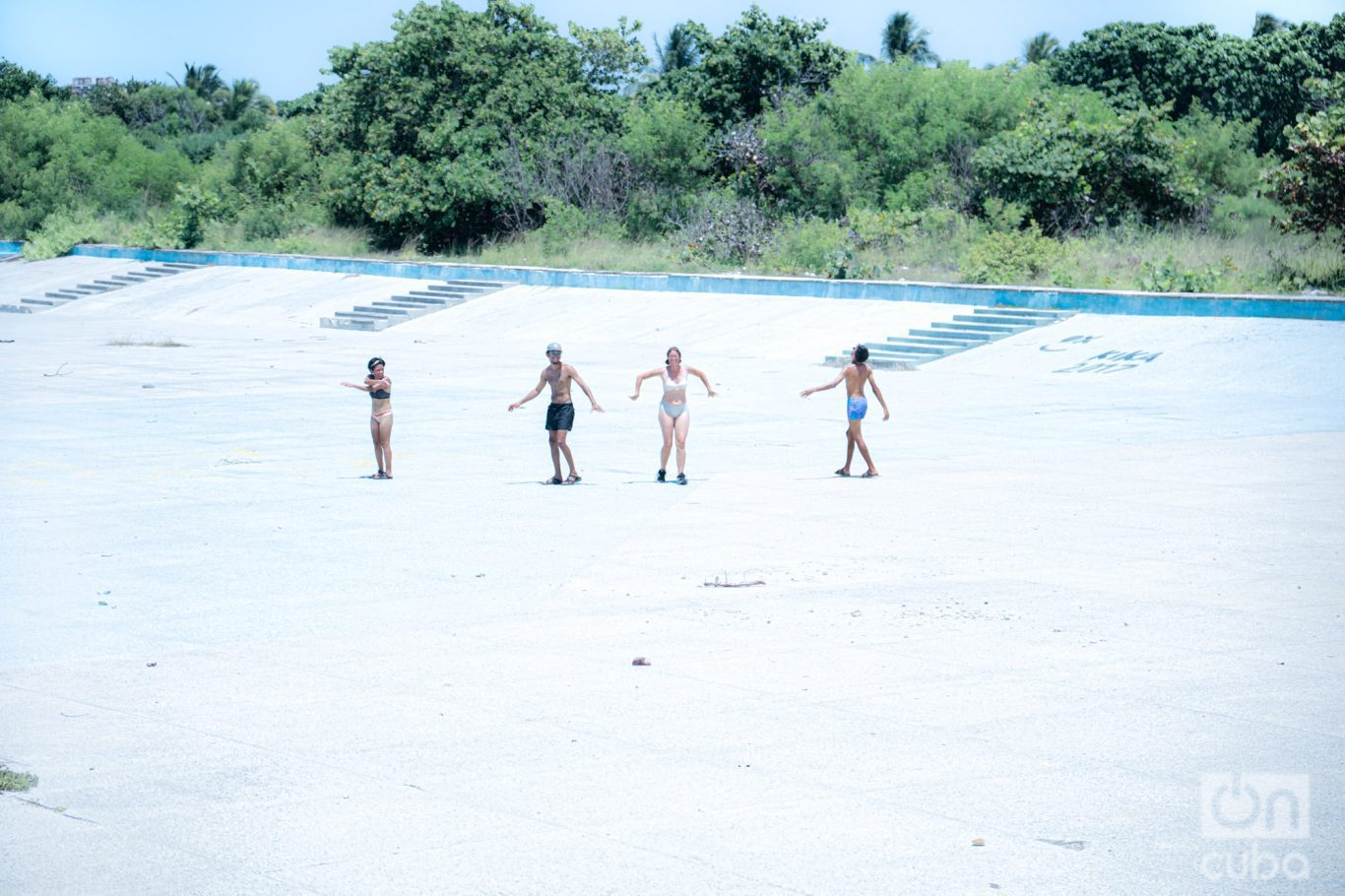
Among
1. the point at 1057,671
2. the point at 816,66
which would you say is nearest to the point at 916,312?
the point at 816,66

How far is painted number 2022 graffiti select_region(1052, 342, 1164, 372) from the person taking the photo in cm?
2678

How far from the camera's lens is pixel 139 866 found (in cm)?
530

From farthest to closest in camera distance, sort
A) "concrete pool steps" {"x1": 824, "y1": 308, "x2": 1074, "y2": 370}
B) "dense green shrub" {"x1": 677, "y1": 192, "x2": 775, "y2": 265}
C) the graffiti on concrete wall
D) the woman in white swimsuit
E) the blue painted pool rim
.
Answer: "dense green shrub" {"x1": 677, "y1": 192, "x2": 775, "y2": 265} < "concrete pool steps" {"x1": 824, "y1": 308, "x2": 1074, "y2": 370} < the blue painted pool rim < the graffiti on concrete wall < the woman in white swimsuit

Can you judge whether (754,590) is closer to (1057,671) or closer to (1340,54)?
(1057,671)

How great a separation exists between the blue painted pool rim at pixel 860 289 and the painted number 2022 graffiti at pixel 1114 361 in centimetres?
260

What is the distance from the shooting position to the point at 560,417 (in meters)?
14.9

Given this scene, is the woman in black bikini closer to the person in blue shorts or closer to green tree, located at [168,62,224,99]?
the person in blue shorts

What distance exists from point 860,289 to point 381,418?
70.3 feet

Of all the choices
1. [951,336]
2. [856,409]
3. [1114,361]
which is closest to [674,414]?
[856,409]

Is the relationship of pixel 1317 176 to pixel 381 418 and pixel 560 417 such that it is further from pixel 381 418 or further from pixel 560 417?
pixel 381 418

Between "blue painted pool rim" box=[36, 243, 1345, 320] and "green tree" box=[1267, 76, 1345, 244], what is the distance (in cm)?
321

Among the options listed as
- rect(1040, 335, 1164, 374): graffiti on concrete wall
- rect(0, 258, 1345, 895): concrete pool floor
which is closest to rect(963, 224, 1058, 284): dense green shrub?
rect(1040, 335, 1164, 374): graffiti on concrete wall

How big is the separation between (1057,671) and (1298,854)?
2.61m

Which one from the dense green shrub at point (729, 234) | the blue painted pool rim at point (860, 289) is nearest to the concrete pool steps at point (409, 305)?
the blue painted pool rim at point (860, 289)
